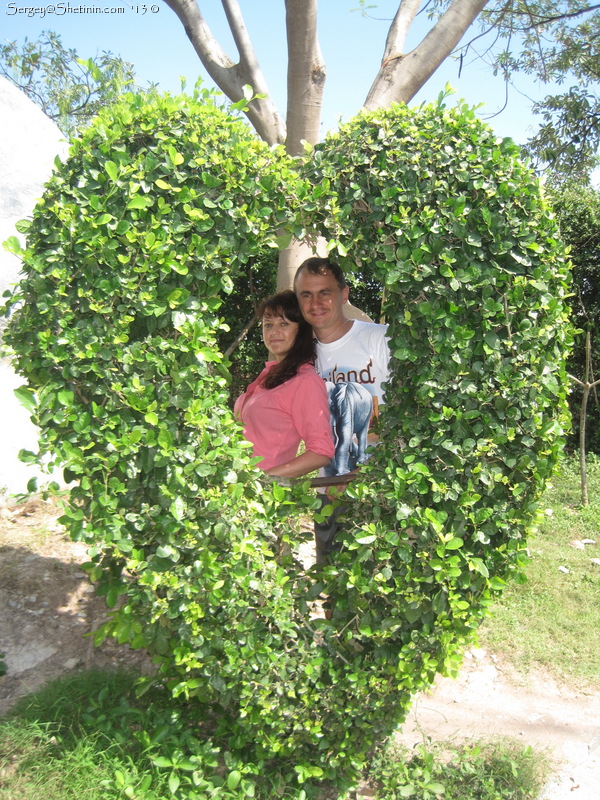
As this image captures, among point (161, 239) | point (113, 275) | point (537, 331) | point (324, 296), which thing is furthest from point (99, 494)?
point (537, 331)

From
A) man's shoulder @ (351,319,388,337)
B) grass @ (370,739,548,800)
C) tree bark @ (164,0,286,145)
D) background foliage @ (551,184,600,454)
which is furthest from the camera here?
background foliage @ (551,184,600,454)

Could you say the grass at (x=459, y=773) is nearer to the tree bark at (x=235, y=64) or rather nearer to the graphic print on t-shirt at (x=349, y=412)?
the graphic print on t-shirt at (x=349, y=412)

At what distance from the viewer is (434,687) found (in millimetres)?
3619

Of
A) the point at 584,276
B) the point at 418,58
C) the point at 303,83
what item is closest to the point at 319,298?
the point at 303,83

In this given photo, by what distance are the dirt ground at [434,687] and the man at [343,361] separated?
4.25 ft

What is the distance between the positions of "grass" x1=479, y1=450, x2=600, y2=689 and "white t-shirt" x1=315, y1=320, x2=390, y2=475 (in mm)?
1248

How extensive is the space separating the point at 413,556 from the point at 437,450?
0.42 metres

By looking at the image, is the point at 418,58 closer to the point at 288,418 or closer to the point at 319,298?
the point at 319,298

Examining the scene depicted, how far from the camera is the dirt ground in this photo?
333cm

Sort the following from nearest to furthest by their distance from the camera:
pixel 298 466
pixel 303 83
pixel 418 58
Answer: pixel 298 466, pixel 303 83, pixel 418 58

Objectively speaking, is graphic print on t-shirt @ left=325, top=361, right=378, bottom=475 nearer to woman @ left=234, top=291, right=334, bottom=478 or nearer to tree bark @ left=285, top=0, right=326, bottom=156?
woman @ left=234, top=291, right=334, bottom=478

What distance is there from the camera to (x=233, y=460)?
2.54 metres

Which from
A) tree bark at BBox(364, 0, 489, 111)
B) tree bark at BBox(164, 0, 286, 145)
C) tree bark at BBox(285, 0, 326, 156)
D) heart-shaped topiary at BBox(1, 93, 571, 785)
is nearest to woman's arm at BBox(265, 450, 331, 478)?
heart-shaped topiary at BBox(1, 93, 571, 785)

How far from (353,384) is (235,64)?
15.1 ft
